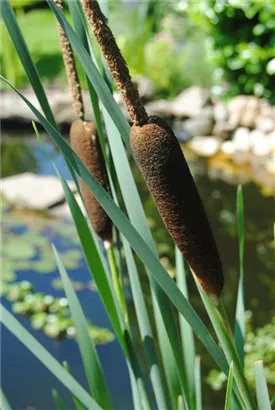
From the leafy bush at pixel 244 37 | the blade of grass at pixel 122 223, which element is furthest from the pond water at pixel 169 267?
the blade of grass at pixel 122 223

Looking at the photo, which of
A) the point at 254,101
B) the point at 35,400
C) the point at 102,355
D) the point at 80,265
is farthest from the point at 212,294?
the point at 254,101

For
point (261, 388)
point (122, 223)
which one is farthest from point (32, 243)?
point (122, 223)

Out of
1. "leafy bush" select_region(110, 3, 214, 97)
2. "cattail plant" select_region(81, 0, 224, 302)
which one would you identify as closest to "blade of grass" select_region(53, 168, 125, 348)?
"cattail plant" select_region(81, 0, 224, 302)

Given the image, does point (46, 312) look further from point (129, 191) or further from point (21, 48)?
point (21, 48)

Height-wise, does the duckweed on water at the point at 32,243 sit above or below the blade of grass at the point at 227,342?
above

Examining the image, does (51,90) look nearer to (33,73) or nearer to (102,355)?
(102,355)

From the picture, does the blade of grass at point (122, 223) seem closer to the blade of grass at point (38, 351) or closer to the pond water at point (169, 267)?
the blade of grass at point (38, 351)

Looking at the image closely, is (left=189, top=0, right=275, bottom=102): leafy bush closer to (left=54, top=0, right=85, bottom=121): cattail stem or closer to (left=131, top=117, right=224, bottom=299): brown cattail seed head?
(left=54, top=0, right=85, bottom=121): cattail stem
